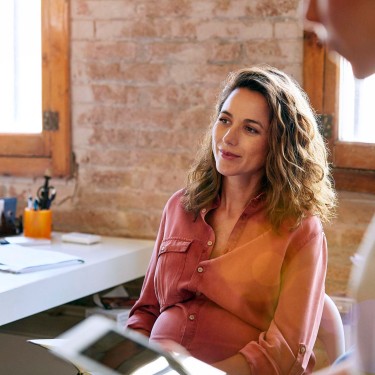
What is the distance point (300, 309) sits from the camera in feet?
7.47

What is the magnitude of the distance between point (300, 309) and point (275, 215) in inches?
11.5

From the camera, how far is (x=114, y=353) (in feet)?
4.76

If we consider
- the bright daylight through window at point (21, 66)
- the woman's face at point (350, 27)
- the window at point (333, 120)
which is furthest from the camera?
the bright daylight through window at point (21, 66)

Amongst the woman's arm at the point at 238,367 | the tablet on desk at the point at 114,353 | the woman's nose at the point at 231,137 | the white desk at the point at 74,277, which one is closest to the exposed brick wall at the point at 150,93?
the white desk at the point at 74,277

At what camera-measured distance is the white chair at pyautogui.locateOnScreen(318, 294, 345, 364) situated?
2.35 metres

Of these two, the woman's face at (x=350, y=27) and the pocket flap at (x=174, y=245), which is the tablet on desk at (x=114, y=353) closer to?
the woman's face at (x=350, y=27)

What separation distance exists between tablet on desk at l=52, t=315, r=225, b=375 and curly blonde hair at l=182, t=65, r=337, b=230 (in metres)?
0.96

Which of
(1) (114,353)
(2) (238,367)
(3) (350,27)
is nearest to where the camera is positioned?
(3) (350,27)

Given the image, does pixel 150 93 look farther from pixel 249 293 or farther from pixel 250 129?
pixel 249 293

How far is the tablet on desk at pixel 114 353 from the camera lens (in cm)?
144

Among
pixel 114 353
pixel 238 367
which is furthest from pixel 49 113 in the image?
pixel 114 353

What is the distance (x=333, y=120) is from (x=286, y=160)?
660 millimetres

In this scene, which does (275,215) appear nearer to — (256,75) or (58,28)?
(256,75)

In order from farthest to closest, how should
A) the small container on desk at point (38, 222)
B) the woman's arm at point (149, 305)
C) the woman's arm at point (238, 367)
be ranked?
1. the small container on desk at point (38, 222)
2. the woman's arm at point (149, 305)
3. the woman's arm at point (238, 367)
